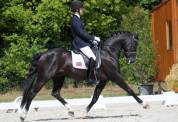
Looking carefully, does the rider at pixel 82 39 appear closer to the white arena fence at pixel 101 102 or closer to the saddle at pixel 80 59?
the saddle at pixel 80 59

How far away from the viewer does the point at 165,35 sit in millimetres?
25906

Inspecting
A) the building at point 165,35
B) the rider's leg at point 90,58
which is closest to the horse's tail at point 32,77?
the rider's leg at point 90,58

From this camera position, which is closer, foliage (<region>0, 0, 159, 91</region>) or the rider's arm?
the rider's arm

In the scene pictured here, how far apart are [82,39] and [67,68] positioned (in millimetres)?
769

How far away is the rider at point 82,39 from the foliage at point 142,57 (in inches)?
437

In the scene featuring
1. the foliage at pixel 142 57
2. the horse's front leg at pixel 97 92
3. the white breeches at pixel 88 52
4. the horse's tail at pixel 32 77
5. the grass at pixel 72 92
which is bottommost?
Result: the grass at pixel 72 92

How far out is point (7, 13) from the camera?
2700 centimetres

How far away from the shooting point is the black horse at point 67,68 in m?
13.0

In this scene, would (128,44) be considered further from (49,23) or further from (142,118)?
(49,23)

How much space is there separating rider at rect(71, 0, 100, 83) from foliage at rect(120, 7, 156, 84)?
11099 mm

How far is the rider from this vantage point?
42.6ft

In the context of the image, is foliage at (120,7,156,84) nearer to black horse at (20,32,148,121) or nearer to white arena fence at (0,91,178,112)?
white arena fence at (0,91,178,112)

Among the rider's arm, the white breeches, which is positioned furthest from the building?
the rider's arm

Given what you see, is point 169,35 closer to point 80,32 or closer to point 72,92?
point 72,92
